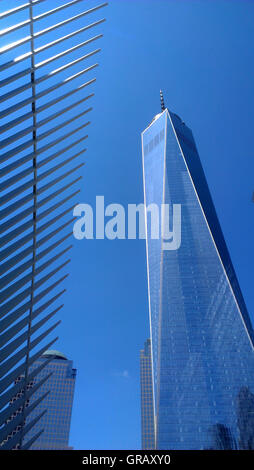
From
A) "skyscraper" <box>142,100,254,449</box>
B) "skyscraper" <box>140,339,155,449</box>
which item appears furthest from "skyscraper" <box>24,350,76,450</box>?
"skyscraper" <box>142,100,254,449</box>

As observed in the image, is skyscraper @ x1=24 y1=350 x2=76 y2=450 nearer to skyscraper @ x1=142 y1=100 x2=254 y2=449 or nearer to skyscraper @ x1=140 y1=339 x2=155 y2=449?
skyscraper @ x1=140 y1=339 x2=155 y2=449

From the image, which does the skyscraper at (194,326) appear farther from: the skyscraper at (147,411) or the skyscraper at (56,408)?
the skyscraper at (147,411)

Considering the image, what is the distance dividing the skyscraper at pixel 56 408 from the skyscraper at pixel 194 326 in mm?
47419

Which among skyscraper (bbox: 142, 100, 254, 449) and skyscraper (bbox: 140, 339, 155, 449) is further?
skyscraper (bbox: 140, 339, 155, 449)

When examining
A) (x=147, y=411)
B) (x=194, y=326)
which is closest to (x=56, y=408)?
(x=147, y=411)

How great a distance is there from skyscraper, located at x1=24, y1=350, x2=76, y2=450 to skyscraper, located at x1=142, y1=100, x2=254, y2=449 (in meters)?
47.4

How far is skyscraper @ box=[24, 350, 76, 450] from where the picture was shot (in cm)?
13212

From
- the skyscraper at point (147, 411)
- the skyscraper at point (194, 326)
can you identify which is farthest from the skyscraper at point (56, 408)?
the skyscraper at point (194, 326)

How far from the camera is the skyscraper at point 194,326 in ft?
297

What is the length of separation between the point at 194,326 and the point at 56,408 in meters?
73.0

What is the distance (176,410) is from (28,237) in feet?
293

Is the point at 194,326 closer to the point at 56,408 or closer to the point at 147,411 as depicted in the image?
→ the point at 147,411

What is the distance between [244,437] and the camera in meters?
89.2

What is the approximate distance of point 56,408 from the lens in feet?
464
